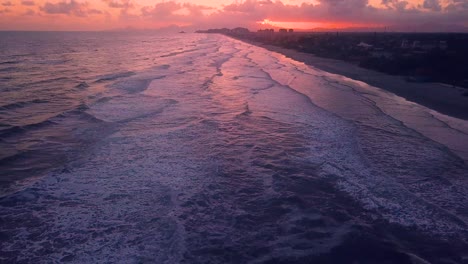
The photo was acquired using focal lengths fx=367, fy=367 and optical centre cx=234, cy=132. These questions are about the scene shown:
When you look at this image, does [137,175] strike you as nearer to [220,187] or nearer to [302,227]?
[220,187]

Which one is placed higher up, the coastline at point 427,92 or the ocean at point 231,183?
the coastline at point 427,92

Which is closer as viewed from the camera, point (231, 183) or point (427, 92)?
point (231, 183)

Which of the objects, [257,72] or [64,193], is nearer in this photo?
[64,193]

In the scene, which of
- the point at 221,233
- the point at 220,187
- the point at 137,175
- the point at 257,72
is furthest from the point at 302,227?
the point at 257,72

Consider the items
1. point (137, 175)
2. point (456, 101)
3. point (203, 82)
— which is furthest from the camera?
point (203, 82)

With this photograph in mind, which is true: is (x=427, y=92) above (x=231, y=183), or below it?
above

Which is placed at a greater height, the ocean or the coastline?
the coastline

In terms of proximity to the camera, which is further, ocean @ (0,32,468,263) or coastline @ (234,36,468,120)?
coastline @ (234,36,468,120)

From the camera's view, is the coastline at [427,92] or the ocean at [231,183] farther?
the coastline at [427,92]
